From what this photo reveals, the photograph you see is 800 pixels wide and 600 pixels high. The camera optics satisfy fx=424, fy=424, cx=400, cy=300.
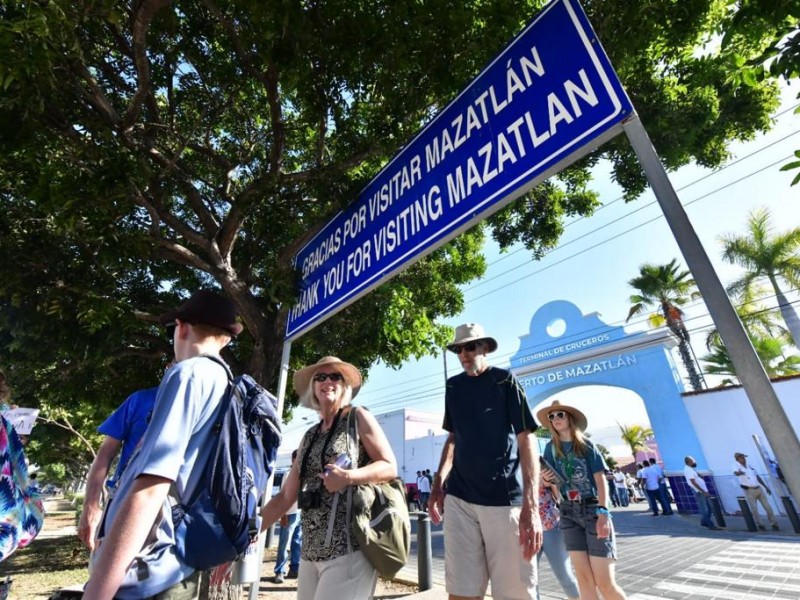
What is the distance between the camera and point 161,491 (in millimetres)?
1200

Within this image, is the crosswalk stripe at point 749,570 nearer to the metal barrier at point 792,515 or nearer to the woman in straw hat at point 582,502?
the woman in straw hat at point 582,502

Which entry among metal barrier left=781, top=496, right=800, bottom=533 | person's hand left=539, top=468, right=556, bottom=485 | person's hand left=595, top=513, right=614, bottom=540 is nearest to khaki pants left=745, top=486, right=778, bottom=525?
metal barrier left=781, top=496, right=800, bottom=533

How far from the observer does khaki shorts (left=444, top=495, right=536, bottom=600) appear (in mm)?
2350

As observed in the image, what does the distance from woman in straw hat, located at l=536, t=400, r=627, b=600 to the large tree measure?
9.67 ft

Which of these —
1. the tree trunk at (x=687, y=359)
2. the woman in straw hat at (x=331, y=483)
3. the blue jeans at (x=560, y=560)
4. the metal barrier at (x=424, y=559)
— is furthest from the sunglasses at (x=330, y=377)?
the tree trunk at (x=687, y=359)

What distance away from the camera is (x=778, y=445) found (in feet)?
3.63

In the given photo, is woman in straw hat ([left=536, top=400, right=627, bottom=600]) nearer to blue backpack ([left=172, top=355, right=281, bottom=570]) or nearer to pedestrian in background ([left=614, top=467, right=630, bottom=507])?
blue backpack ([left=172, top=355, right=281, bottom=570])

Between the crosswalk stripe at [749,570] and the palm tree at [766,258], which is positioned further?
the palm tree at [766,258]

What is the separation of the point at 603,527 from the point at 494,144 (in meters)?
2.98

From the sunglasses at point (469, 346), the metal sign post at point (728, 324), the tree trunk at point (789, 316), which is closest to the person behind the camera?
the metal sign post at point (728, 324)

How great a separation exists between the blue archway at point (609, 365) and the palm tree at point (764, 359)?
150 inches

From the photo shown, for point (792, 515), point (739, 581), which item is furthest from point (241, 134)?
point (792, 515)

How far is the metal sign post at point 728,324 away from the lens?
1.09m

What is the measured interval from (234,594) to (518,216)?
6559 millimetres
